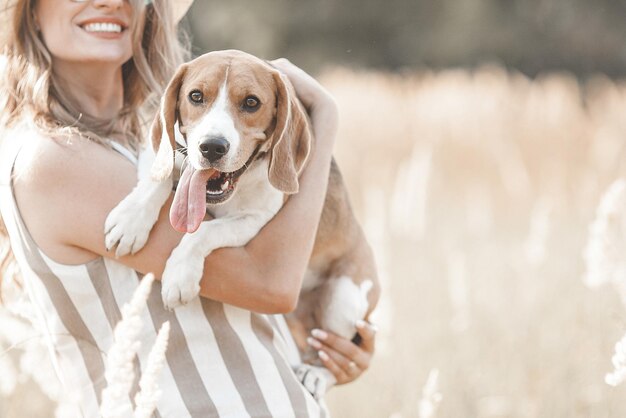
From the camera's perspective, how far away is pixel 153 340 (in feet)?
8.54

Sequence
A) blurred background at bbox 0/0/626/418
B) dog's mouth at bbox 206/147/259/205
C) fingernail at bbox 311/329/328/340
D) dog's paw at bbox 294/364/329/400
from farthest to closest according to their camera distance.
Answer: blurred background at bbox 0/0/626/418 → fingernail at bbox 311/329/328/340 → dog's paw at bbox 294/364/329/400 → dog's mouth at bbox 206/147/259/205

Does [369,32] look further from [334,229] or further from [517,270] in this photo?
[334,229]

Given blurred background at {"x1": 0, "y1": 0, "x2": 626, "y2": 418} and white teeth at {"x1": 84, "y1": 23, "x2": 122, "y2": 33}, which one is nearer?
white teeth at {"x1": 84, "y1": 23, "x2": 122, "y2": 33}

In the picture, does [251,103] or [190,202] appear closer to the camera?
[190,202]

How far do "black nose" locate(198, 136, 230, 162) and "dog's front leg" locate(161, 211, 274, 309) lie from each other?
298 mm

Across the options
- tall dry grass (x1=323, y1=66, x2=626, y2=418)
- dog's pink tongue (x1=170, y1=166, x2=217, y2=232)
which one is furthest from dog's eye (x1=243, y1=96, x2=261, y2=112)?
tall dry grass (x1=323, y1=66, x2=626, y2=418)

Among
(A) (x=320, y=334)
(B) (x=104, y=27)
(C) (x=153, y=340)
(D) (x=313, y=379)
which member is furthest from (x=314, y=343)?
(B) (x=104, y=27)

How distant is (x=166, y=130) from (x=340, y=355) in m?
1.12

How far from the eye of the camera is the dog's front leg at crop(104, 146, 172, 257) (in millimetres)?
2525

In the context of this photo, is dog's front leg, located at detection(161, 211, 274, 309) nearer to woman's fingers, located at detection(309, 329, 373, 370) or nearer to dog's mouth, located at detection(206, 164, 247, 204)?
dog's mouth, located at detection(206, 164, 247, 204)

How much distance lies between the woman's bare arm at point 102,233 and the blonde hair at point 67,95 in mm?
105

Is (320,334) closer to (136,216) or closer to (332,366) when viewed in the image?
(332,366)

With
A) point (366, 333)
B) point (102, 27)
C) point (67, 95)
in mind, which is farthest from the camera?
point (366, 333)

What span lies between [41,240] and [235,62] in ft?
2.40
